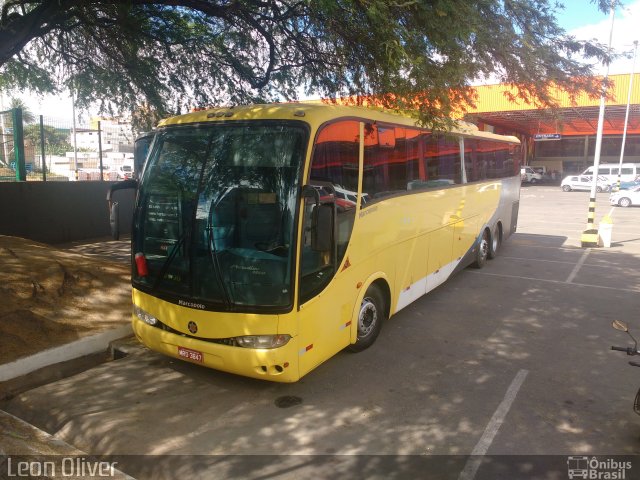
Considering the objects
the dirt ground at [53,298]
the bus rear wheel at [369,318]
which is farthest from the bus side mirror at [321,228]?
the dirt ground at [53,298]

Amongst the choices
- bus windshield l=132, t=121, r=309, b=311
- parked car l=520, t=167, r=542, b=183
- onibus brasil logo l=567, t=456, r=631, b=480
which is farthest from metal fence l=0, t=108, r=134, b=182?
parked car l=520, t=167, r=542, b=183

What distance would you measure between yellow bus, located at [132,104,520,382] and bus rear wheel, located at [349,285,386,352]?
0.06 ft

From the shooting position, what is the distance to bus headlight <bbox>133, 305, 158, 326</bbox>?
5062 mm

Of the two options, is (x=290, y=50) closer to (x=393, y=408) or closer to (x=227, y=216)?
(x=227, y=216)

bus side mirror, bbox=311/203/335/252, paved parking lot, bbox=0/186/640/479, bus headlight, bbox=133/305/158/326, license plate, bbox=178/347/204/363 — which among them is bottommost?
Answer: paved parking lot, bbox=0/186/640/479

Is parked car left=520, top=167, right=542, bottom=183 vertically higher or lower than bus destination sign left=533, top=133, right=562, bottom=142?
lower

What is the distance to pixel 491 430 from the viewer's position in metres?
4.16

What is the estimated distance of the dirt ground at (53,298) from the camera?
555cm

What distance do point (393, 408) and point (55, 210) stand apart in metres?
11.4

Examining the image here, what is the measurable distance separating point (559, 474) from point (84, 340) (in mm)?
5265

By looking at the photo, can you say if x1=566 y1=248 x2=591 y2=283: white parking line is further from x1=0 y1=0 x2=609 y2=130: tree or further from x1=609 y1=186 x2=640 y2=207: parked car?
x1=609 y1=186 x2=640 y2=207: parked car

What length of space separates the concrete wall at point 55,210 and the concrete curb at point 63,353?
723 centimetres

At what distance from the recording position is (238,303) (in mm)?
4426

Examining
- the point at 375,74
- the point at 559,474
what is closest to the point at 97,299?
the point at 375,74
